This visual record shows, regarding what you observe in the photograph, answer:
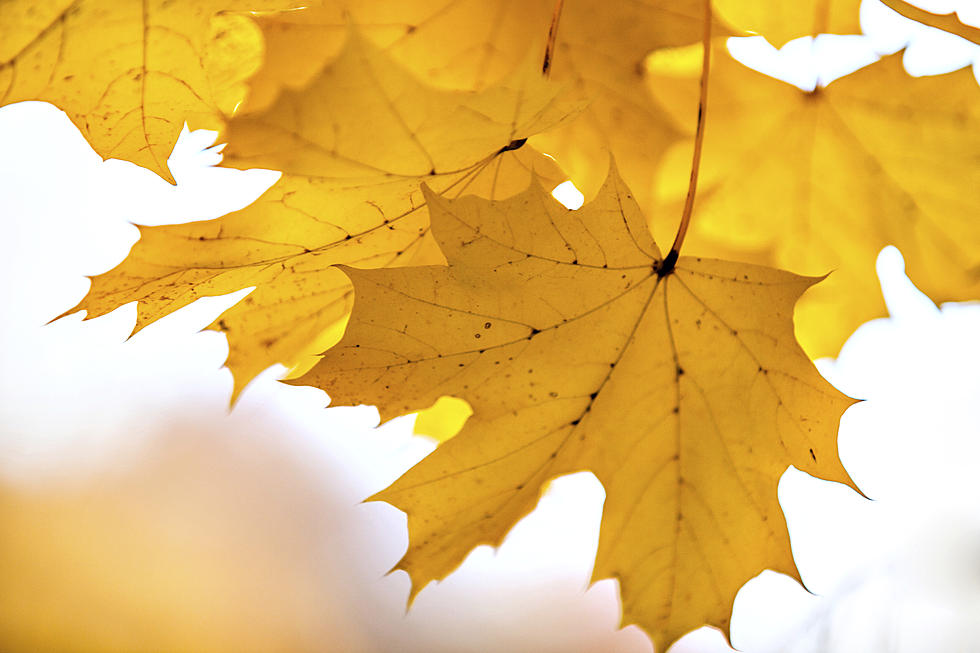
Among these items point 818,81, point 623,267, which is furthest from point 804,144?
point 623,267

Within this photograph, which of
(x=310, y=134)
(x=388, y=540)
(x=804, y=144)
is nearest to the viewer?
(x=310, y=134)

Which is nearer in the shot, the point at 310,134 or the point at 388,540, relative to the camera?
the point at 310,134

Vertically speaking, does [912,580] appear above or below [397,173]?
below

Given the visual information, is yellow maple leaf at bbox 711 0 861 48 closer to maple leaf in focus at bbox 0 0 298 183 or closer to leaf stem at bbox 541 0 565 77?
leaf stem at bbox 541 0 565 77

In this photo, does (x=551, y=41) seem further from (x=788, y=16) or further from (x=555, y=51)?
(x=788, y=16)

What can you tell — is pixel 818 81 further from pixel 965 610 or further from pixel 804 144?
pixel 965 610

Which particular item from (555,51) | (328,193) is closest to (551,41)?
(555,51)

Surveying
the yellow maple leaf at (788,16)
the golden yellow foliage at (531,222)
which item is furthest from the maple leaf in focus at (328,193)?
the yellow maple leaf at (788,16)
